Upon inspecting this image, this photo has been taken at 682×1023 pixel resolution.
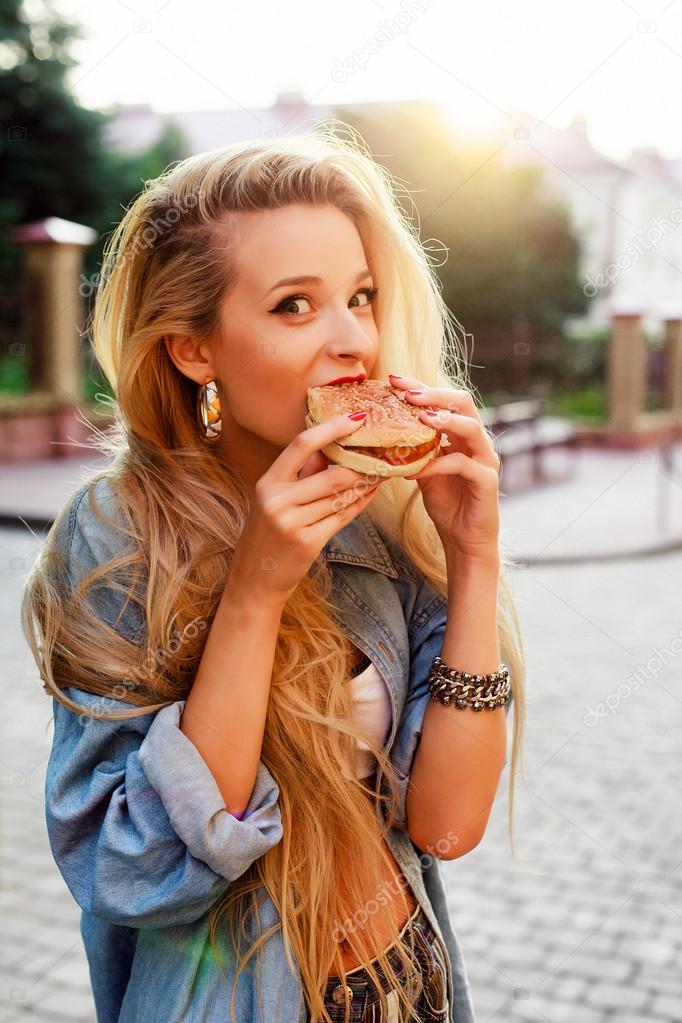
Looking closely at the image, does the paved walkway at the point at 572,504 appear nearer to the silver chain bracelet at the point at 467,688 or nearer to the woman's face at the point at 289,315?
the silver chain bracelet at the point at 467,688

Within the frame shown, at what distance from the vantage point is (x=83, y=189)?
875 inches

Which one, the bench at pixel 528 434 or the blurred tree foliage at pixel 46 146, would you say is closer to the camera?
the bench at pixel 528 434

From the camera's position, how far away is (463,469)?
6.13 feet

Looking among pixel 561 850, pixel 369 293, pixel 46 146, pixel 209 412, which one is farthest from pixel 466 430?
pixel 46 146

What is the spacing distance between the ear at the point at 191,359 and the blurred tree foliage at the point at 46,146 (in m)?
18.5

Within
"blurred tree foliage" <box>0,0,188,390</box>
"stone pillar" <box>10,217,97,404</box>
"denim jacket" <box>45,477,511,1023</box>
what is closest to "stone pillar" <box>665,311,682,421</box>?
"blurred tree foliage" <box>0,0,188,390</box>

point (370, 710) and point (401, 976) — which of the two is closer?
point (401, 976)

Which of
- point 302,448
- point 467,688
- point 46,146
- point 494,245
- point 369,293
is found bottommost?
point 467,688

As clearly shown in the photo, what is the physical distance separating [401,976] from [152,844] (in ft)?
1.73

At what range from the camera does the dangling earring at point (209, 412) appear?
78.9 inches

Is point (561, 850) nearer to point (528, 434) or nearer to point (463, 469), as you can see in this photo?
point (463, 469)

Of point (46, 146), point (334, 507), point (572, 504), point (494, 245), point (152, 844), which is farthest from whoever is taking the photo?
point (494, 245)

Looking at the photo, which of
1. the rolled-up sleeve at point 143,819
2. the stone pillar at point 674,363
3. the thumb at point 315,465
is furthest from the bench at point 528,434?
the rolled-up sleeve at point 143,819

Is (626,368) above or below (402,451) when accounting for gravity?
below
